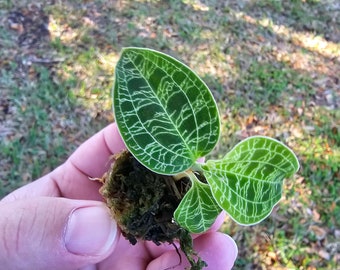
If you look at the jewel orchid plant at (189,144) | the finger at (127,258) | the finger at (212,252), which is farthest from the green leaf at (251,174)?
the finger at (127,258)

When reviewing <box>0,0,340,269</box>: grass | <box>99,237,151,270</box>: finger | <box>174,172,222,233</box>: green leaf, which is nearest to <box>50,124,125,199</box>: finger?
<box>99,237,151,270</box>: finger

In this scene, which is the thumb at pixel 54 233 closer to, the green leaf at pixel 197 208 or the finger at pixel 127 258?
the green leaf at pixel 197 208

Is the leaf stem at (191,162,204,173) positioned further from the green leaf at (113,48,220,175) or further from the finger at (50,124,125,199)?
the finger at (50,124,125,199)

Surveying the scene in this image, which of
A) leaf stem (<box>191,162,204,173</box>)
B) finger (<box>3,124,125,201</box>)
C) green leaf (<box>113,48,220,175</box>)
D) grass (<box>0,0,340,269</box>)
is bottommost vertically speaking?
grass (<box>0,0,340,269</box>)

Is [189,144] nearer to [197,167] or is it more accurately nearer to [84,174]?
[197,167]

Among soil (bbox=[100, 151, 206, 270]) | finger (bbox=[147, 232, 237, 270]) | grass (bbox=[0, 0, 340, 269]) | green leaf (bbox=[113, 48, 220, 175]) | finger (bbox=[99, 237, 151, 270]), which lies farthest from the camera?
grass (bbox=[0, 0, 340, 269])

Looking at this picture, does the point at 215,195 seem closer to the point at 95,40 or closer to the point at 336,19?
the point at 95,40
